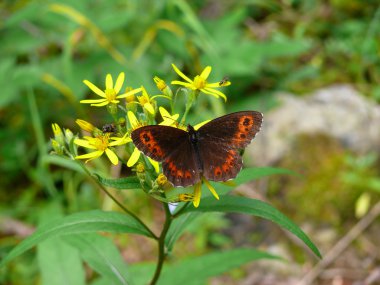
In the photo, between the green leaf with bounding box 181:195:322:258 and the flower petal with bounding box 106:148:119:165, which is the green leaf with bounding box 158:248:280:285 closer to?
the green leaf with bounding box 181:195:322:258

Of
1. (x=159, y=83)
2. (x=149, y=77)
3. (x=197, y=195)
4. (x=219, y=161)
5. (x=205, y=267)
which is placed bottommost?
(x=205, y=267)

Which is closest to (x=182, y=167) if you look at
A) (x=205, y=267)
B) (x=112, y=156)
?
(x=112, y=156)

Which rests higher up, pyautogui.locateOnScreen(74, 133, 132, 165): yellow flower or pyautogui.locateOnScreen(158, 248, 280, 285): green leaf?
pyautogui.locateOnScreen(74, 133, 132, 165): yellow flower

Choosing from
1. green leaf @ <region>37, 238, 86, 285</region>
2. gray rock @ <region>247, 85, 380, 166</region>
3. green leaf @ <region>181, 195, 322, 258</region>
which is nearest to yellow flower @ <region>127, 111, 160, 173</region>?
green leaf @ <region>181, 195, 322, 258</region>

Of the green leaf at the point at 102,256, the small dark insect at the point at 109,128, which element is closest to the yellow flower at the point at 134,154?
the small dark insect at the point at 109,128

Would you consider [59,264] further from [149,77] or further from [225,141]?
[149,77]

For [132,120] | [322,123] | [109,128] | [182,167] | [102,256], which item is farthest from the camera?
[322,123]
